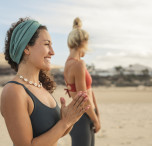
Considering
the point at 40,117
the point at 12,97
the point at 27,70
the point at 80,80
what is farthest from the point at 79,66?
the point at 12,97

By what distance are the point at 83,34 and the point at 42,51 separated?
1144 mm

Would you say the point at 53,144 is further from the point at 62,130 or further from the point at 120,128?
the point at 120,128

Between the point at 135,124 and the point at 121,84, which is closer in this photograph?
the point at 135,124

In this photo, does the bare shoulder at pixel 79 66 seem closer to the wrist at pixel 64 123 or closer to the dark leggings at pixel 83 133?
the dark leggings at pixel 83 133

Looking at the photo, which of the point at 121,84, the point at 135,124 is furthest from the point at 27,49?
the point at 121,84

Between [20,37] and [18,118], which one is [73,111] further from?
[20,37]

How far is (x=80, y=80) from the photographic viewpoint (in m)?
2.82

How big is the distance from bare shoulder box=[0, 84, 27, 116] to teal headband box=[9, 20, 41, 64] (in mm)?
271

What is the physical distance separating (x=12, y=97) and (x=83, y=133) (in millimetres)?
1409

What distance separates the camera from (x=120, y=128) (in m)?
8.76

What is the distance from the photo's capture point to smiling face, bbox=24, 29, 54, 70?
5.90 ft

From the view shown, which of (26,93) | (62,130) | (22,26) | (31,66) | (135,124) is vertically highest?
(22,26)

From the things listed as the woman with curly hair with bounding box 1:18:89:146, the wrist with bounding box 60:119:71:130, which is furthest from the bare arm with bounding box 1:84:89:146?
the wrist with bounding box 60:119:71:130

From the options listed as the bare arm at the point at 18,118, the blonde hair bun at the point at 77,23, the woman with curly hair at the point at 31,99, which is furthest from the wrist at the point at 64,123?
the blonde hair bun at the point at 77,23
